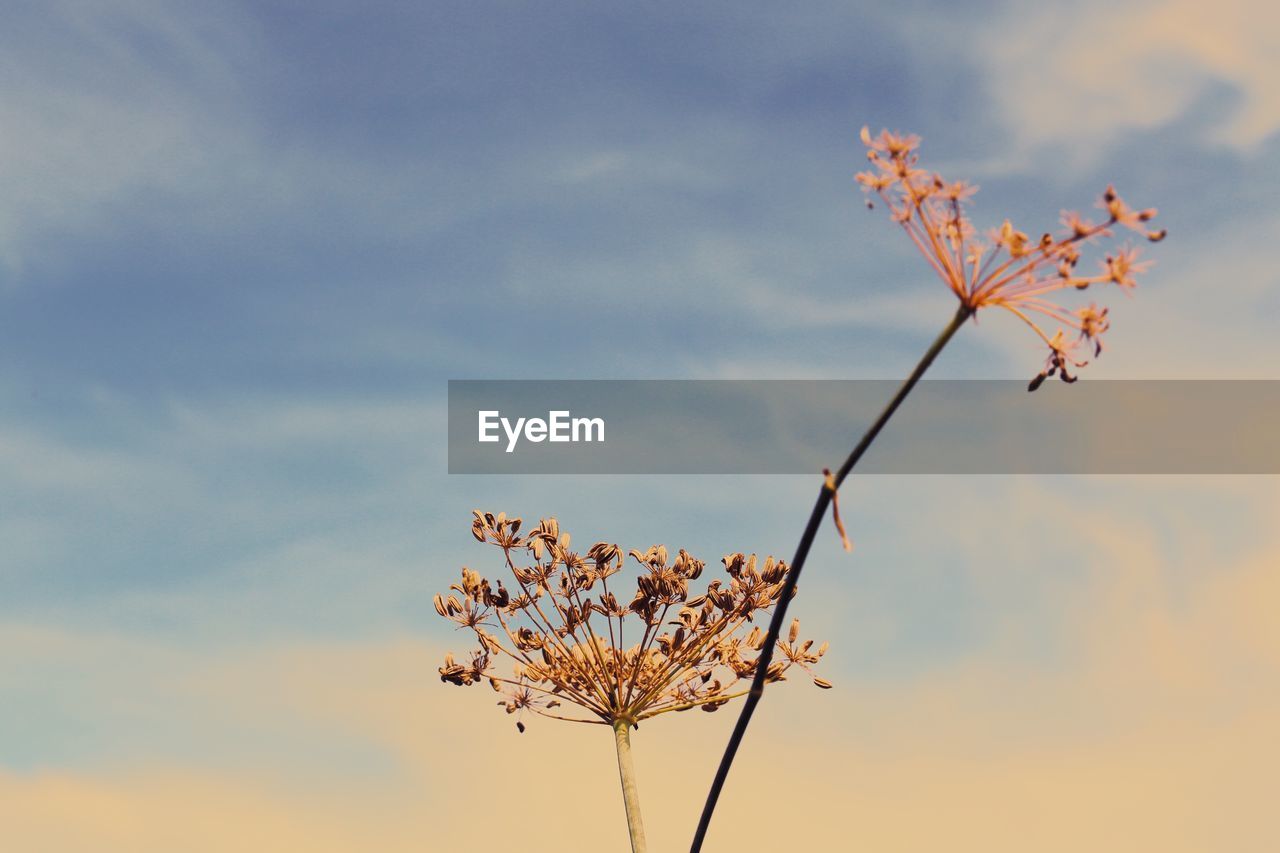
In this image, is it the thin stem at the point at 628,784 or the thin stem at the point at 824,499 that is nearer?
the thin stem at the point at 824,499

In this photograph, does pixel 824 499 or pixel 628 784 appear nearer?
pixel 824 499

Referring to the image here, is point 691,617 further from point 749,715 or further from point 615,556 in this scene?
point 749,715

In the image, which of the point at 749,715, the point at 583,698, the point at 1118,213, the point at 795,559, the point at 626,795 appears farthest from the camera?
the point at 583,698

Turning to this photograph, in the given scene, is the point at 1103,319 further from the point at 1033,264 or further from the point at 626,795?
the point at 626,795

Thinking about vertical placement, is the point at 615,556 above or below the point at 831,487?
above

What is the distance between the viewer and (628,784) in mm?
12742

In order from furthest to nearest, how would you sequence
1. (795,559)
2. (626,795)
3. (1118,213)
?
1. (626,795)
2. (795,559)
3. (1118,213)

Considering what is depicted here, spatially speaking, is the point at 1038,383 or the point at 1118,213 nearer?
the point at 1118,213

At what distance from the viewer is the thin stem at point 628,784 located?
1220 centimetres

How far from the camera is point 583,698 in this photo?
13609 millimetres

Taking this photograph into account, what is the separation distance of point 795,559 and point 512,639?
8.46m

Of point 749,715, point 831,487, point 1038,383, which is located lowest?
point 749,715

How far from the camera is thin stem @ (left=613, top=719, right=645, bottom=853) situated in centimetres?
1220

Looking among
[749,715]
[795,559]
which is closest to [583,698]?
[749,715]
